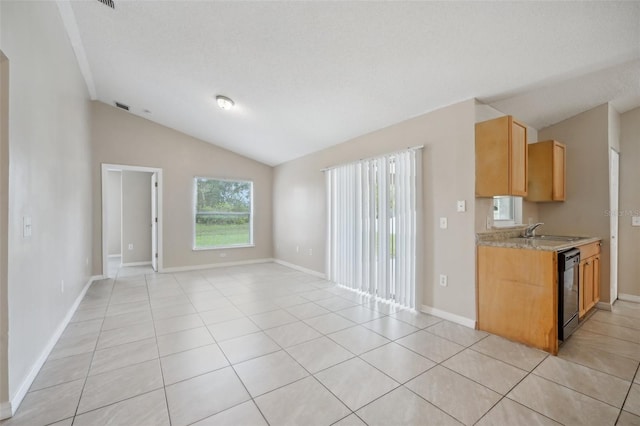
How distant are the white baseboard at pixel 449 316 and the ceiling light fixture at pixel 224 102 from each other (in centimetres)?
369

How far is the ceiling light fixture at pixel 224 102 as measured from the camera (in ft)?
12.4

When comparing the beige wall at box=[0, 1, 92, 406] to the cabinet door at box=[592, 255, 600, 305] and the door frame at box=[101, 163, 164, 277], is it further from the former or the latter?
the cabinet door at box=[592, 255, 600, 305]

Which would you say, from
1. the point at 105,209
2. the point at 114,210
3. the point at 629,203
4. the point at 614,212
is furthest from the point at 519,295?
the point at 114,210

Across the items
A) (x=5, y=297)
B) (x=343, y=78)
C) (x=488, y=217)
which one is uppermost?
(x=343, y=78)

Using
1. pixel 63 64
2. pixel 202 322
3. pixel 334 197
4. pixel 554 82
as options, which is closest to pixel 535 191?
pixel 554 82

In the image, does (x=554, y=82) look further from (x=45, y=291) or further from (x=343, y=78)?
(x=45, y=291)

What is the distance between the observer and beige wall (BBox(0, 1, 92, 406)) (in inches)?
67.0

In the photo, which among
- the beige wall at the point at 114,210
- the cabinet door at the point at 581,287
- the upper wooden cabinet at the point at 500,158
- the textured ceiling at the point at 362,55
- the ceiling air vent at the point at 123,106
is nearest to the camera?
the textured ceiling at the point at 362,55

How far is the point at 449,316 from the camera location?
2.98 m

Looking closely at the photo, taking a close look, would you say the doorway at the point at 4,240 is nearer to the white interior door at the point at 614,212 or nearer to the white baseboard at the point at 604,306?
the white baseboard at the point at 604,306

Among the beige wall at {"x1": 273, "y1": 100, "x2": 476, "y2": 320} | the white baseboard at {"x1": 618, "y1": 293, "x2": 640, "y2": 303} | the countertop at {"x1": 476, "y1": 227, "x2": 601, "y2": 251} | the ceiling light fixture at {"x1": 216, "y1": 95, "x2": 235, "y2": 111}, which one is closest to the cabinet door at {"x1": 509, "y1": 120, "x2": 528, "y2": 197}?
Result: the beige wall at {"x1": 273, "y1": 100, "x2": 476, "y2": 320}

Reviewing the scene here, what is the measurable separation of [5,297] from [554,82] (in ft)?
14.5

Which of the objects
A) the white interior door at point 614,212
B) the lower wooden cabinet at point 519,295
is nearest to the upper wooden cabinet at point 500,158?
the lower wooden cabinet at point 519,295

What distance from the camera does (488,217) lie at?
9.55 ft
